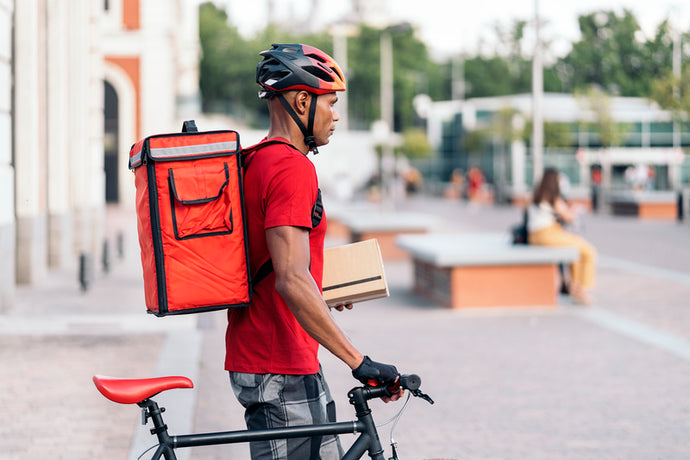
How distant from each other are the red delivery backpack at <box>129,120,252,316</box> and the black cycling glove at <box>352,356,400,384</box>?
376 mm

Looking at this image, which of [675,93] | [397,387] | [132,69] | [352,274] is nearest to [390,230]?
[352,274]

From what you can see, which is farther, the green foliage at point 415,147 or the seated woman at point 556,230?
the green foliage at point 415,147

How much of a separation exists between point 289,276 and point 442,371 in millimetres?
5370

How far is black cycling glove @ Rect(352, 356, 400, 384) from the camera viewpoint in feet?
9.23

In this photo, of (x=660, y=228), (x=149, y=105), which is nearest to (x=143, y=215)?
(x=660, y=228)

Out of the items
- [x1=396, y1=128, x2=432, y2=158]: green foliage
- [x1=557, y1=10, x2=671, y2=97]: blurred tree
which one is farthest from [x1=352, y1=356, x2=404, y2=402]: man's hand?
[x1=396, y1=128, x2=432, y2=158]: green foliage

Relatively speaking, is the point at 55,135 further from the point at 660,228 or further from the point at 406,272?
the point at 660,228

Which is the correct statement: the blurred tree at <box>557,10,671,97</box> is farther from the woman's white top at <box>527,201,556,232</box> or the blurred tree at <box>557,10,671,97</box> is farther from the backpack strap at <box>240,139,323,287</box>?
the backpack strap at <box>240,139,323,287</box>

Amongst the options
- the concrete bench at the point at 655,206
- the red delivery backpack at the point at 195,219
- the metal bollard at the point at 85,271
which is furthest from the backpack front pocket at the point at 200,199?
the concrete bench at the point at 655,206

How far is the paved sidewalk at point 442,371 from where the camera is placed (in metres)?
5.85

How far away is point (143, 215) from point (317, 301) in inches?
20.7

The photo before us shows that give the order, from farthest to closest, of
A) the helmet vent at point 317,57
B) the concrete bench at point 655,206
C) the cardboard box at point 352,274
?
1. the concrete bench at point 655,206
2. the cardboard box at point 352,274
3. the helmet vent at point 317,57

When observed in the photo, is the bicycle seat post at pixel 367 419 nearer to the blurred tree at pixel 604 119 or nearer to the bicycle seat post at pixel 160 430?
the bicycle seat post at pixel 160 430

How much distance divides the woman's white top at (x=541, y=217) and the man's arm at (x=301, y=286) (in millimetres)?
9520
